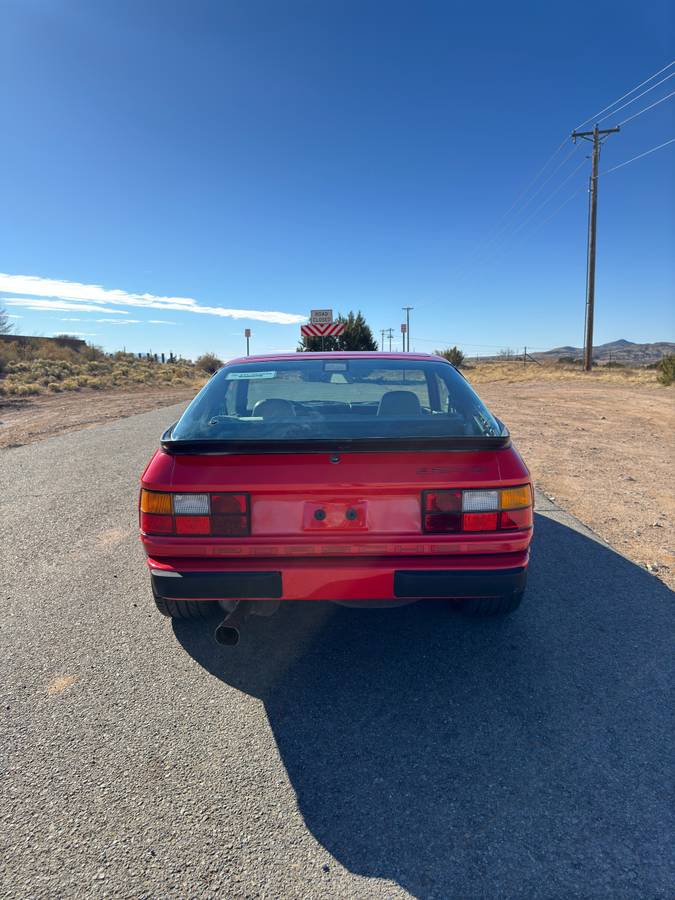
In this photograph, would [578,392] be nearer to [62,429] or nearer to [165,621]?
[62,429]

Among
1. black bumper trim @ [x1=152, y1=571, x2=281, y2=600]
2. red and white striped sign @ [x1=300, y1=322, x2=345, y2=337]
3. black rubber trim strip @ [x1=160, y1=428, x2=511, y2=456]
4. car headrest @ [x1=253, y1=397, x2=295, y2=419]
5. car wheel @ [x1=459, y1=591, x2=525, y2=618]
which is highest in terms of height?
red and white striped sign @ [x1=300, y1=322, x2=345, y2=337]

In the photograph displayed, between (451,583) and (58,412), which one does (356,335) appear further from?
(451,583)

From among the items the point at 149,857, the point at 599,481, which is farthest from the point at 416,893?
the point at 599,481

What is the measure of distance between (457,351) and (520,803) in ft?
127

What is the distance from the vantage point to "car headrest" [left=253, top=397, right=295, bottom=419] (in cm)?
301

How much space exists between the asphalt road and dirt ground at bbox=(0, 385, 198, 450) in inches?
315

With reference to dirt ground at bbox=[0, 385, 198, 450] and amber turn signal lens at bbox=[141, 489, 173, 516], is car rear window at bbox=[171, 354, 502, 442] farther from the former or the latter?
dirt ground at bbox=[0, 385, 198, 450]

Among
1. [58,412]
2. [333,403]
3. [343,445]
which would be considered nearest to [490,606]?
[343,445]

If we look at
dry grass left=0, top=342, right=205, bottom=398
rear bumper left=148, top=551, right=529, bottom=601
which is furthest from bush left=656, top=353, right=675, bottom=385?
dry grass left=0, top=342, right=205, bottom=398

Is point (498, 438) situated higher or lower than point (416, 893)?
higher

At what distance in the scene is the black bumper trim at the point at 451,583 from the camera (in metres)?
2.24

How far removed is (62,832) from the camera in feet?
5.65

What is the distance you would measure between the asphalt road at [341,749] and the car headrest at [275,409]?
3.85 ft

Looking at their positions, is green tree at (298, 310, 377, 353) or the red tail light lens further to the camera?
green tree at (298, 310, 377, 353)
